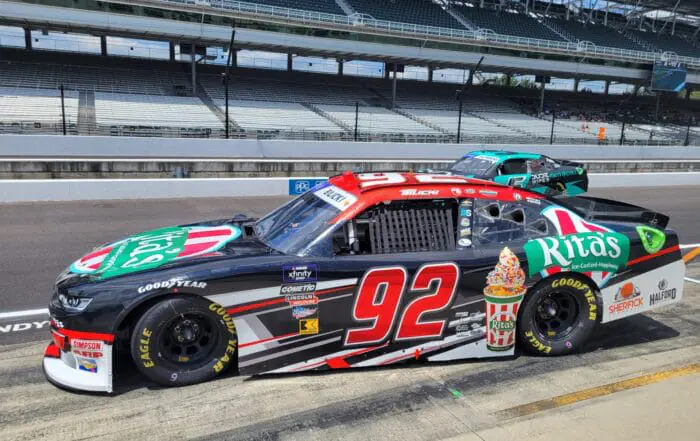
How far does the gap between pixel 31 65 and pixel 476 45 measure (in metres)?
27.1

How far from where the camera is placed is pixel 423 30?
112 ft

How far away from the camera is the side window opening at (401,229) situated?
385cm

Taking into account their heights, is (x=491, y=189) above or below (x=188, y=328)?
above

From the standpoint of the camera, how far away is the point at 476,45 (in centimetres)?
3516

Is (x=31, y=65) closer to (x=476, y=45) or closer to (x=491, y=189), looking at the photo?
(x=476, y=45)

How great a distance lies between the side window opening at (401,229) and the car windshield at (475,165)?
676cm

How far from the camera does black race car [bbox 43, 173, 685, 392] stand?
3455 millimetres

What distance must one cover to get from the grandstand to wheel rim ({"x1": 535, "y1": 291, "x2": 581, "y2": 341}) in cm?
1938

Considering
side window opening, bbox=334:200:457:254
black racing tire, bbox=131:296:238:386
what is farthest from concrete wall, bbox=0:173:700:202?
side window opening, bbox=334:200:457:254

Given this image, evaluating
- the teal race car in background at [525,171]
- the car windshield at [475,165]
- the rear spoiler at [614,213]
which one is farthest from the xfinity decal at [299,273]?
the car windshield at [475,165]

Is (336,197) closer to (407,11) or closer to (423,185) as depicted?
(423,185)

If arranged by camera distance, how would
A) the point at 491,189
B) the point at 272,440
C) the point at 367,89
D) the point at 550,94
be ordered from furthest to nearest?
the point at 550,94, the point at 367,89, the point at 491,189, the point at 272,440

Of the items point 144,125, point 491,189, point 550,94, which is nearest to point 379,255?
point 491,189

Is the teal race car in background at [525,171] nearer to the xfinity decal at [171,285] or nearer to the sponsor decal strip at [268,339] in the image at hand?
the sponsor decal strip at [268,339]
